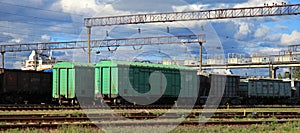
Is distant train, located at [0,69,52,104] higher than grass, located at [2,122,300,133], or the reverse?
distant train, located at [0,69,52,104]

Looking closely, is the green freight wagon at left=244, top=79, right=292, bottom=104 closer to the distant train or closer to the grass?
the distant train

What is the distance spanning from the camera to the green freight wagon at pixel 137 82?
33.8 meters

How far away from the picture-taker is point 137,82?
34844 mm

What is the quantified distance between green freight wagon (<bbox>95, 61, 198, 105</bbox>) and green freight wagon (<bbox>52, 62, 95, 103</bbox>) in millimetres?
689

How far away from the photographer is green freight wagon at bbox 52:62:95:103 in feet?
113

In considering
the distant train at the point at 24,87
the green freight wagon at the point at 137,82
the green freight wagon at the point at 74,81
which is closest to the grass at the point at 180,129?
the green freight wagon at the point at 137,82

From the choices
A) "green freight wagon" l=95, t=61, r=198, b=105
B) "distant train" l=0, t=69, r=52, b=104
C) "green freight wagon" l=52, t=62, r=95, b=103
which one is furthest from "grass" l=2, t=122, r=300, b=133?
"distant train" l=0, t=69, r=52, b=104

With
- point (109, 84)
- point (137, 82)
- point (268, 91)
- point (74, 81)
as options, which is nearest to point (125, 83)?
point (137, 82)

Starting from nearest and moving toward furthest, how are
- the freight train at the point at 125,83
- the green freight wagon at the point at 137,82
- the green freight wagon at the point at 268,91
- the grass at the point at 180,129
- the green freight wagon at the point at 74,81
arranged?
1. the grass at the point at 180,129
2. the green freight wagon at the point at 137,82
3. the freight train at the point at 125,83
4. the green freight wagon at the point at 74,81
5. the green freight wagon at the point at 268,91

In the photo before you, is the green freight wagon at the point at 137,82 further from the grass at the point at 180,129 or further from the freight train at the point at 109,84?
the grass at the point at 180,129

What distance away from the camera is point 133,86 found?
3441cm

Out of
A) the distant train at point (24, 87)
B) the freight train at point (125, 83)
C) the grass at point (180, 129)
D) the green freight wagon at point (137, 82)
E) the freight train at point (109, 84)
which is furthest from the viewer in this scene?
the distant train at point (24, 87)

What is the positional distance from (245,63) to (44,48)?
4001cm

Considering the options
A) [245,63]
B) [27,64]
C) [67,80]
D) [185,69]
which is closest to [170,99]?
[185,69]
